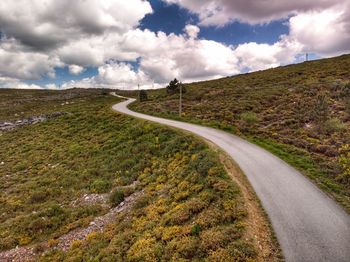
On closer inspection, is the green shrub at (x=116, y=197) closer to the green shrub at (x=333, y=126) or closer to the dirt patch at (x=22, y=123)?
the green shrub at (x=333, y=126)

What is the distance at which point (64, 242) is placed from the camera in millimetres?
16766

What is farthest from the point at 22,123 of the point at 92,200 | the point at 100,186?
the point at 92,200

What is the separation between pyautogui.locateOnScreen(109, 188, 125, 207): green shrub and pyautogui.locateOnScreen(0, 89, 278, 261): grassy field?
0.08 meters

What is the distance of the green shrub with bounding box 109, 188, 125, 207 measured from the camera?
808 inches

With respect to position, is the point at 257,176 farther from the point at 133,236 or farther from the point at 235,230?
the point at 133,236

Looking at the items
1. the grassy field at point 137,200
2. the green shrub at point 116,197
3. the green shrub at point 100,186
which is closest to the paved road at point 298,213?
the grassy field at point 137,200

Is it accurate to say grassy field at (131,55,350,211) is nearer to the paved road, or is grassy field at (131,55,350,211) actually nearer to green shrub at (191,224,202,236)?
the paved road

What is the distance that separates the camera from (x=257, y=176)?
58.6 feet

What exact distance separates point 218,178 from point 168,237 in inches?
205

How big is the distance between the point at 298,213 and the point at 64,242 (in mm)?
13562

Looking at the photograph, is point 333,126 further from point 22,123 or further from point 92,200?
point 22,123

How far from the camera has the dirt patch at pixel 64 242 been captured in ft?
52.4

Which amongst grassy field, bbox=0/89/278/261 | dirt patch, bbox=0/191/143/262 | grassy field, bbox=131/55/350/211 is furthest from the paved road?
dirt patch, bbox=0/191/143/262

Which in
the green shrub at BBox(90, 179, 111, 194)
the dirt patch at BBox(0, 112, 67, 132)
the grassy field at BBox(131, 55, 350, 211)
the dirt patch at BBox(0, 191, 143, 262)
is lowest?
the dirt patch at BBox(0, 191, 143, 262)
